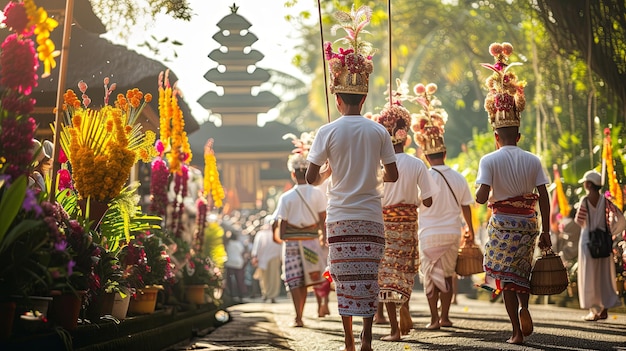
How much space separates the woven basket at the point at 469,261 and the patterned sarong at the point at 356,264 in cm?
337

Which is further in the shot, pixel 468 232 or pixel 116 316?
pixel 468 232

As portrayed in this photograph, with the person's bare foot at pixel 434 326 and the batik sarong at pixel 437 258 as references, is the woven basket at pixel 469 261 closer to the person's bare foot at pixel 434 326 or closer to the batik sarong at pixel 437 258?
the batik sarong at pixel 437 258

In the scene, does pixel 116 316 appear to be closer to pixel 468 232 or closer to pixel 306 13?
pixel 468 232

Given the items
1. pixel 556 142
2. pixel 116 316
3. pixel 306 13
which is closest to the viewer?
pixel 116 316

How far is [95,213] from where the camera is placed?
317 inches

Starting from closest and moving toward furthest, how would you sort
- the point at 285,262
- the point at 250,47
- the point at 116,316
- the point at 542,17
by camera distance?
the point at 116,316, the point at 285,262, the point at 542,17, the point at 250,47

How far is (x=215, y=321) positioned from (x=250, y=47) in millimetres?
43399

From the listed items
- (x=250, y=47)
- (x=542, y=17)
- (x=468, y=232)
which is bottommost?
(x=468, y=232)

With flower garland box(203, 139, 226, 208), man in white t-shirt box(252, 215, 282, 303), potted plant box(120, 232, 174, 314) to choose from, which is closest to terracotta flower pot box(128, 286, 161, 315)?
potted plant box(120, 232, 174, 314)

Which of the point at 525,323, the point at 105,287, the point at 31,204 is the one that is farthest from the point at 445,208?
the point at 31,204

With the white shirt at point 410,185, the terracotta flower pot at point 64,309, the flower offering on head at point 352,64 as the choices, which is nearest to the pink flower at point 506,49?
the white shirt at point 410,185

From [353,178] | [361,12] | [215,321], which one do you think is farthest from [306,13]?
[353,178]

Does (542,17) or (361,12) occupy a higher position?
(542,17)

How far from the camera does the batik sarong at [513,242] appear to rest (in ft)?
29.8
